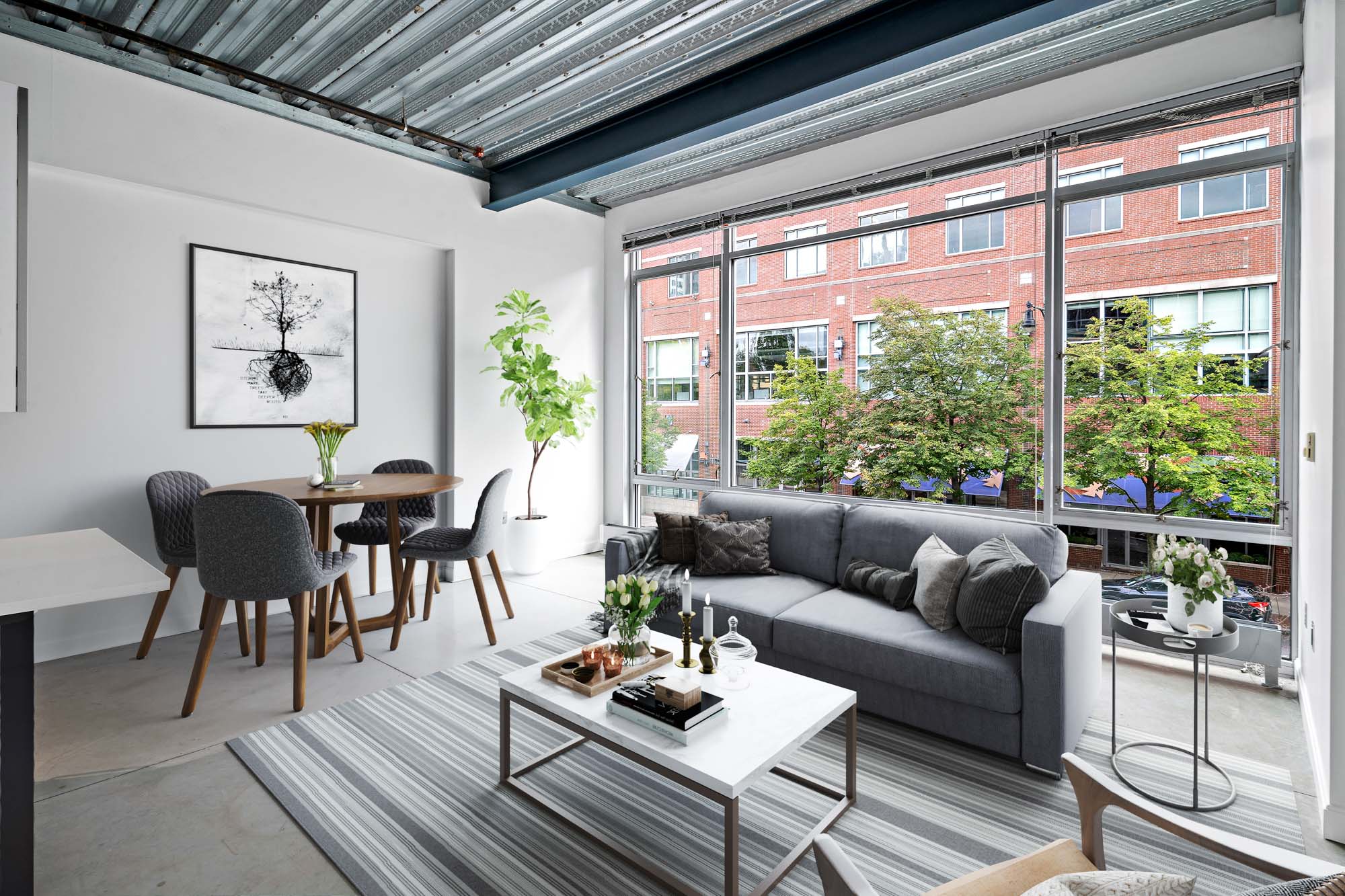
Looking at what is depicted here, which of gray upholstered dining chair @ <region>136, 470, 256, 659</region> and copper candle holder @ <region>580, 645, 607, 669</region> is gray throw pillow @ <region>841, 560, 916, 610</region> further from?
gray upholstered dining chair @ <region>136, 470, 256, 659</region>

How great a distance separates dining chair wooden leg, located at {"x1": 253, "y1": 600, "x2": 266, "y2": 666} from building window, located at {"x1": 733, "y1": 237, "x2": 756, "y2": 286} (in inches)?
147

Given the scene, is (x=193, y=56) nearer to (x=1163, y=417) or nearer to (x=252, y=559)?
(x=252, y=559)

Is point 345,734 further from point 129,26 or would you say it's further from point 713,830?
point 129,26

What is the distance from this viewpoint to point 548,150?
15.2ft

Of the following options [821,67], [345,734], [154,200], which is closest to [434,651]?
[345,734]

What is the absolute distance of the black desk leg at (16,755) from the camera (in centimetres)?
158

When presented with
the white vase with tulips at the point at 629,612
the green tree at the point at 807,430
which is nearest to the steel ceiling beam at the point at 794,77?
the green tree at the point at 807,430

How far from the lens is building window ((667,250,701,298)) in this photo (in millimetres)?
5469

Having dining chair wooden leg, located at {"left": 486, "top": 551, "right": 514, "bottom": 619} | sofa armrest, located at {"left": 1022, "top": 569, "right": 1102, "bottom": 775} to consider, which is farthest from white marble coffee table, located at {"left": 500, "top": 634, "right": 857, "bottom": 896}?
dining chair wooden leg, located at {"left": 486, "top": 551, "right": 514, "bottom": 619}

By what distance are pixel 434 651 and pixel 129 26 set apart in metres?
3.42

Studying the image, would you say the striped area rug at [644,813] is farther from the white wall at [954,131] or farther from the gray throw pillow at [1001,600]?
the white wall at [954,131]

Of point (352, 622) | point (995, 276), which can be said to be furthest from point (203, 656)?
point (995, 276)

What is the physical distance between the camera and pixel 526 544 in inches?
205

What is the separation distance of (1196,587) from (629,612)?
193 centimetres
